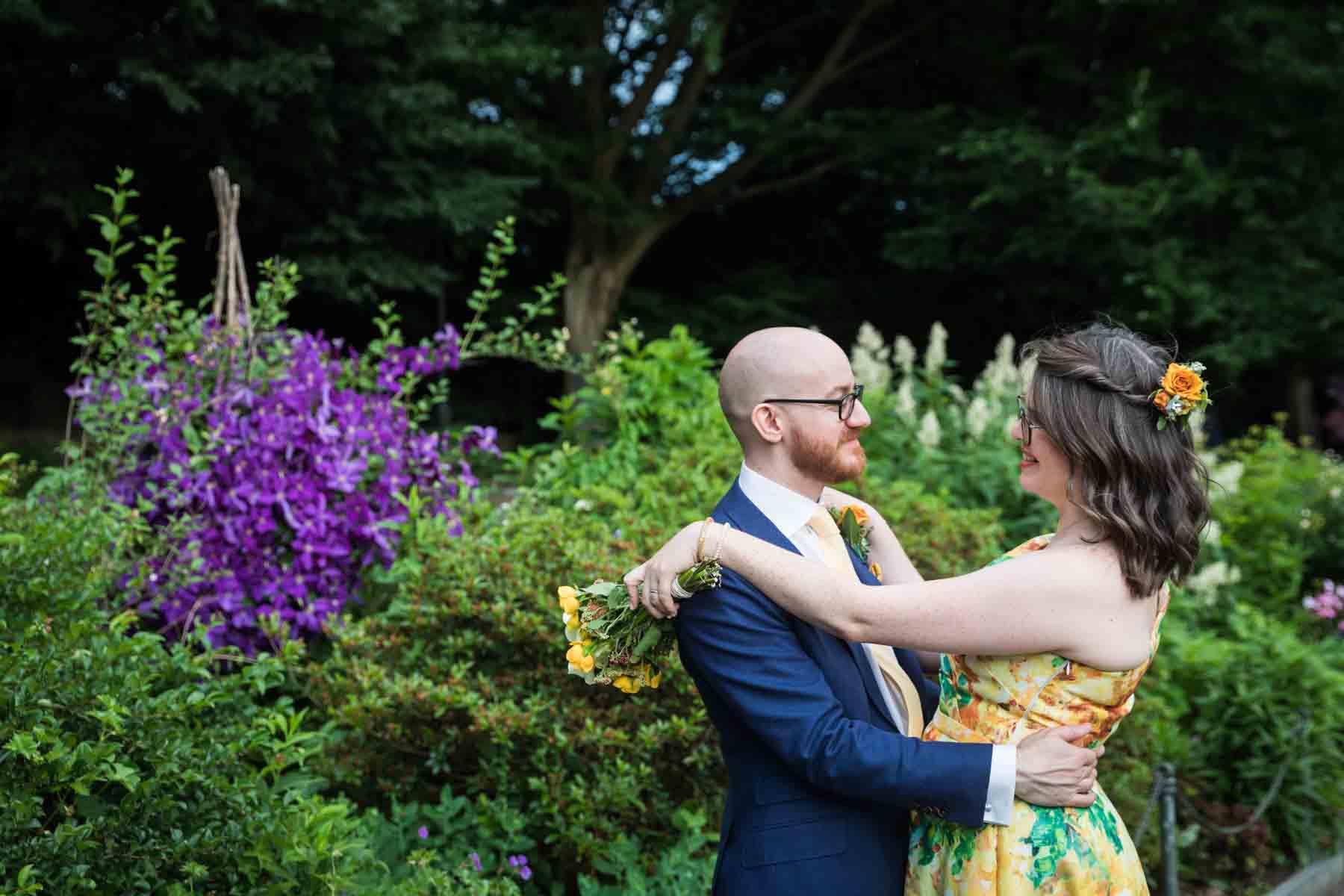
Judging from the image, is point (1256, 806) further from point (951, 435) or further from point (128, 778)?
point (128, 778)

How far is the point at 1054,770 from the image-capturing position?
2098 millimetres

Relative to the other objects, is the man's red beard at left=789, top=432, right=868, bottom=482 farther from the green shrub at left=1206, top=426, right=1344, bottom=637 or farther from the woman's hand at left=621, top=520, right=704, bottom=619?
the green shrub at left=1206, top=426, right=1344, bottom=637

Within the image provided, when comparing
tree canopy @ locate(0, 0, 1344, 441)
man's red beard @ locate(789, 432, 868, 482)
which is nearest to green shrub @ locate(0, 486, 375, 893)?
man's red beard @ locate(789, 432, 868, 482)

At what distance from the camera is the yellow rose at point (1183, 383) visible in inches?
82.3

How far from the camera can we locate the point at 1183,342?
15586 millimetres

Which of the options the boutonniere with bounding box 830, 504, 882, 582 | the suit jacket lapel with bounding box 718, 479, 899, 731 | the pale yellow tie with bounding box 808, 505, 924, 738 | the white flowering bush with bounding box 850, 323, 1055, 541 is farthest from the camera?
the white flowering bush with bounding box 850, 323, 1055, 541

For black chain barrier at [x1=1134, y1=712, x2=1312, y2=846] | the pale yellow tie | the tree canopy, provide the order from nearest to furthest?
the pale yellow tie < black chain barrier at [x1=1134, y1=712, x2=1312, y2=846] < the tree canopy

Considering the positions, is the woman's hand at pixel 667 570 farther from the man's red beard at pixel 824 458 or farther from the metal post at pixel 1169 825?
the metal post at pixel 1169 825

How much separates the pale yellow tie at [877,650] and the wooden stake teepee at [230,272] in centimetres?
304

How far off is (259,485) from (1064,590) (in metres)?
3.15

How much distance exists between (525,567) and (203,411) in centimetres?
149

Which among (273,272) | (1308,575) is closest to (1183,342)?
(1308,575)

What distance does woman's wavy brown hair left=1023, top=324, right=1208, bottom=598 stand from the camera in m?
2.12

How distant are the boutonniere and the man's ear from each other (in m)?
0.37
